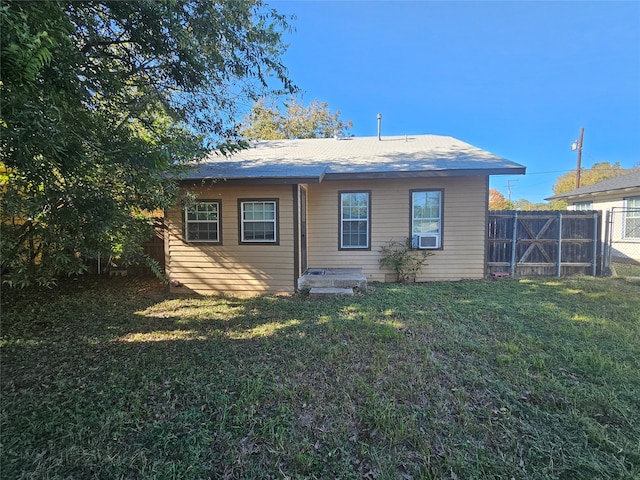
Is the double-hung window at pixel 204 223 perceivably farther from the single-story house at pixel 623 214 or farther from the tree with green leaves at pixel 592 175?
the tree with green leaves at pixel 592 175

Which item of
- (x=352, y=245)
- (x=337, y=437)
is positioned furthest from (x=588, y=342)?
(x=352, y=245)

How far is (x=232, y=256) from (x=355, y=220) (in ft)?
10.6

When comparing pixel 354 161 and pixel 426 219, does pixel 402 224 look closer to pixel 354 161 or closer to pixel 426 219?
pixel 426 219

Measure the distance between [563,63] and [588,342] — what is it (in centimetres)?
1393

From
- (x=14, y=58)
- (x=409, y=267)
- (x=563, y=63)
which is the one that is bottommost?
(x=409, y=267)

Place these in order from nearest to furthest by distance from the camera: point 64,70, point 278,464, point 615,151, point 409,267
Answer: point 278,464 < point 64,70 < point 409,267 < point 615,151

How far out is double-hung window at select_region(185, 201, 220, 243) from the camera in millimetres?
7172

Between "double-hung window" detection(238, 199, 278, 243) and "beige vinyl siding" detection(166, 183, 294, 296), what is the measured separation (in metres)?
0.12

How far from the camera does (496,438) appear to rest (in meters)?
2.17

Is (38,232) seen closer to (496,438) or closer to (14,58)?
(14,58)

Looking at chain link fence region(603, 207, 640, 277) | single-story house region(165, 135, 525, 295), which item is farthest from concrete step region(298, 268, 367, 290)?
chain link fence region(603, 207, 640, 277)

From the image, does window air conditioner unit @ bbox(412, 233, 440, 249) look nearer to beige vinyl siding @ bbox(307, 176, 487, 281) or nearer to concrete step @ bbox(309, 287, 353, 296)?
beige vinyl siding @ bbox(307, 176, 487, 281)

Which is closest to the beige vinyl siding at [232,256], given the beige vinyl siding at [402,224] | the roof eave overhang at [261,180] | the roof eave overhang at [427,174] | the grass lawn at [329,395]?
the roof eave overhang at [261,180]

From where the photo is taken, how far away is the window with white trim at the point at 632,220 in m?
11.5
